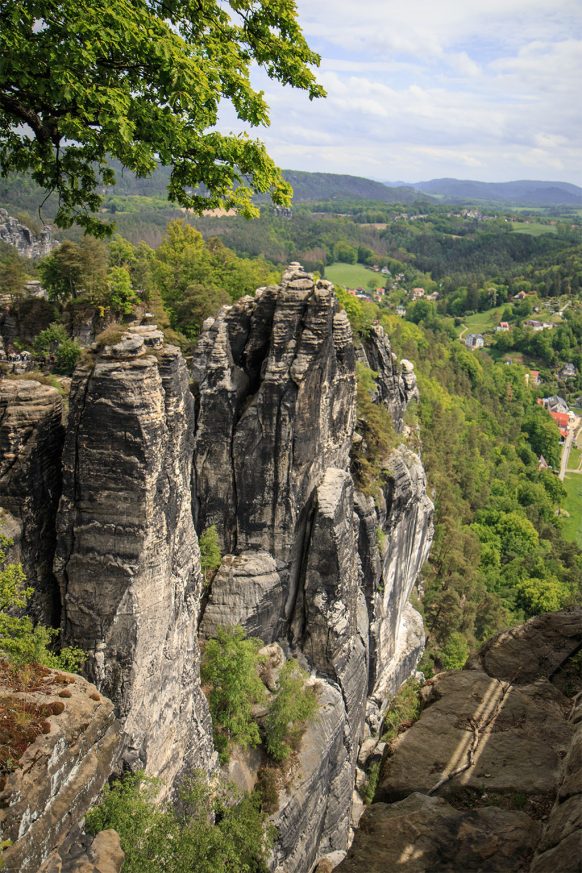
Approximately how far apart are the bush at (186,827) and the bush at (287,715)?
2.13 meters

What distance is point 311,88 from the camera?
10.3 m

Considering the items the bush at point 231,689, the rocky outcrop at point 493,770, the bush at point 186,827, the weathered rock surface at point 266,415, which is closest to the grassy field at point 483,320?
the weathered rock surface at point 266,415

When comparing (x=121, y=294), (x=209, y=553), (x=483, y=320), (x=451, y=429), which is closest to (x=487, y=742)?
(x=209, y=553)

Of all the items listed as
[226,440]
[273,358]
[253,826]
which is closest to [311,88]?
[273,358]

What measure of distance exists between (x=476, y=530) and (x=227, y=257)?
4581 centimetres

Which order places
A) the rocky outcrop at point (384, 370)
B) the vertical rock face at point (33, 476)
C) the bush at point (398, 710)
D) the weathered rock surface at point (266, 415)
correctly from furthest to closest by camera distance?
the rocky outcrop at point (384, 370) < the bush at point (398, 710) < the weathered rock surface at point (266, 415) < the vertical rock face at point (33, 476)

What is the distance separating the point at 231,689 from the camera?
2211 centimetres

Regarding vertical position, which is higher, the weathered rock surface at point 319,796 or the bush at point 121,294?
the bush at point 121,294

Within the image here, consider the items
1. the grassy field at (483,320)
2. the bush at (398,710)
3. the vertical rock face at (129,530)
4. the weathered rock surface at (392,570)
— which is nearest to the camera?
the vertical rock face at (129,530)

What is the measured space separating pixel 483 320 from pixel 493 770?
195 metres

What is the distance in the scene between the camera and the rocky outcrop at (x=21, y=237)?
410ft

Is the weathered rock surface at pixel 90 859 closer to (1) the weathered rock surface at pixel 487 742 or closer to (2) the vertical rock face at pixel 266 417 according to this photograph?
(1) the weathered rock surface at pixel 487 742

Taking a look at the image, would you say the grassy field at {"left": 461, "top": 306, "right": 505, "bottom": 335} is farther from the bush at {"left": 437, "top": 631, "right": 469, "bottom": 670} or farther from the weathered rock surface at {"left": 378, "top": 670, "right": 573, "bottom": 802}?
A: the weathered rock surface at {"left": 378, "top": 670, "right": 573, "bottom": 802}

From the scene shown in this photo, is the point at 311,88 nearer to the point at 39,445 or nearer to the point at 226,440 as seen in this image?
the point at 39,445
